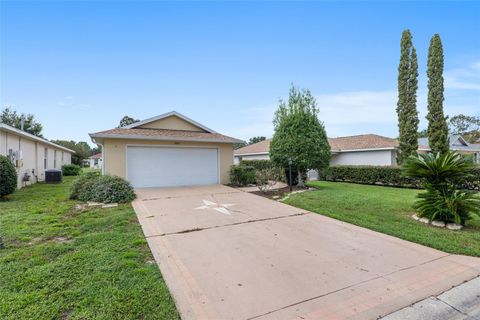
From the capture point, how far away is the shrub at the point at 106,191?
885cm

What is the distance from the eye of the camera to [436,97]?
55.8ft

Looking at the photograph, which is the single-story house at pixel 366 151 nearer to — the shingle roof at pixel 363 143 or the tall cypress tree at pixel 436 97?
the shingle roof at pixel 363 143

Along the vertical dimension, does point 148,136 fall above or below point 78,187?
above

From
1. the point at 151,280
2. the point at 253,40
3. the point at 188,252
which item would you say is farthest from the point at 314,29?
the point at 151,280

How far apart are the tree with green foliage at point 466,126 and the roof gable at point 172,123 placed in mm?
52933

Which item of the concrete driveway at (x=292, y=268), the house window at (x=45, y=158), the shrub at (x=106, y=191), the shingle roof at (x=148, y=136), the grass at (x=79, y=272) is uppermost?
the shingle roof at (x=148, y=136)

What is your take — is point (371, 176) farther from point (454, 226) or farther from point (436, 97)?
point (454, 226)

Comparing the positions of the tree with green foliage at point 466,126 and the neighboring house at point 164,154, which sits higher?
the tree with green foliage at point 466,126

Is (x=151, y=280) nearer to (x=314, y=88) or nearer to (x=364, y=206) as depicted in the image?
(x=364, y=206)

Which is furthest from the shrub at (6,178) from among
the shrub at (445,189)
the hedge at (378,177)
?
the hedge at (378,177)

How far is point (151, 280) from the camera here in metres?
3.21

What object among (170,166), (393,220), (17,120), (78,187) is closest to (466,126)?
(393,220)

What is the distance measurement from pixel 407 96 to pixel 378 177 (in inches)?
295

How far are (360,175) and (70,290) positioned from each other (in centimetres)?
1590
